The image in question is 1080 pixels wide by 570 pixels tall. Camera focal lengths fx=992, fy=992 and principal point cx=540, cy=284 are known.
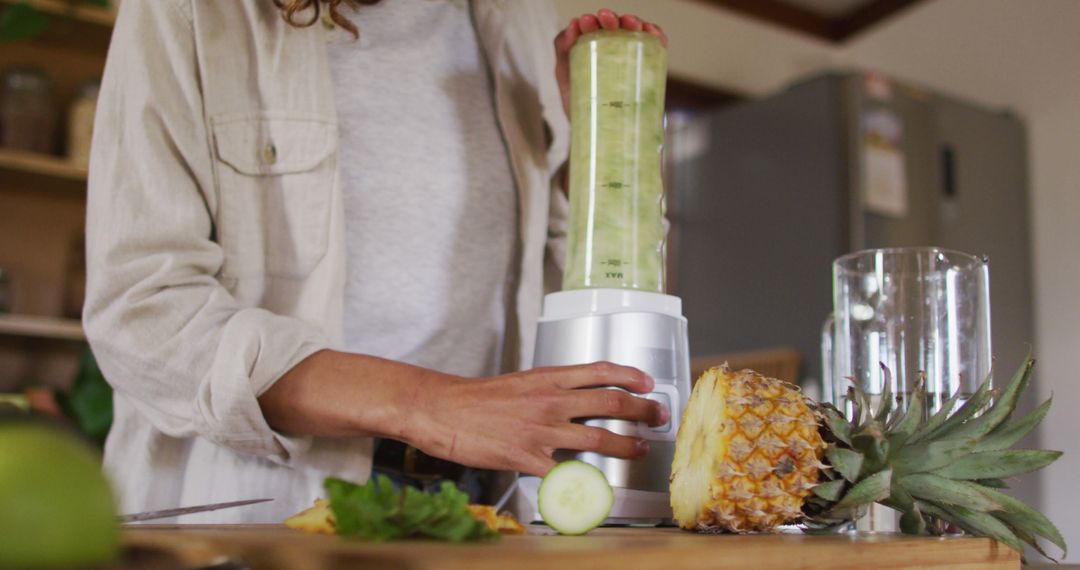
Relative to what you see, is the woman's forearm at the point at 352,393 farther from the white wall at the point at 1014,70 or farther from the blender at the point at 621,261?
the white wall at the point at 1014,70

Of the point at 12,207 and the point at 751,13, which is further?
the point at 751,13

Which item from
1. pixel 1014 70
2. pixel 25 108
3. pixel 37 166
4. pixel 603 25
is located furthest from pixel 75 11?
pixel 1014 70

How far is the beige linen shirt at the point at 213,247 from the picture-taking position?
825 millimetres

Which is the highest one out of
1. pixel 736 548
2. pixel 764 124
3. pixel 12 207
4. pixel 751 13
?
pixel 751 13

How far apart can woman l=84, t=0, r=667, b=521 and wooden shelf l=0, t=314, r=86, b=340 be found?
1405 millimetres

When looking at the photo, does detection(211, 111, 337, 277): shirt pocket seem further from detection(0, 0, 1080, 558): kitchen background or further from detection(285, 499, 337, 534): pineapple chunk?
detection(0, 0, 1080, 558): kitchen background

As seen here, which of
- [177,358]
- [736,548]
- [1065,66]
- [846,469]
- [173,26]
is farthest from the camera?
[1065,66]

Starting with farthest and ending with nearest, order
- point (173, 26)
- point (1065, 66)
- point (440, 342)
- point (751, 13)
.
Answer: point (751, 13)
point (1065, 66)
point (440, 342)
point (173, 26)

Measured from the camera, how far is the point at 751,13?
373 centimetres

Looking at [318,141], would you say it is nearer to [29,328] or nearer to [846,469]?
[846,469]

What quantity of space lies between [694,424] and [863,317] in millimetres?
256

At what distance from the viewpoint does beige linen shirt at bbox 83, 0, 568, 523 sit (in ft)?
2.71

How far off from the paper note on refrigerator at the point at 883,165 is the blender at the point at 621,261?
2.18 m

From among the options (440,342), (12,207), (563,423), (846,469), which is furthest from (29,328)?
(846,469)
